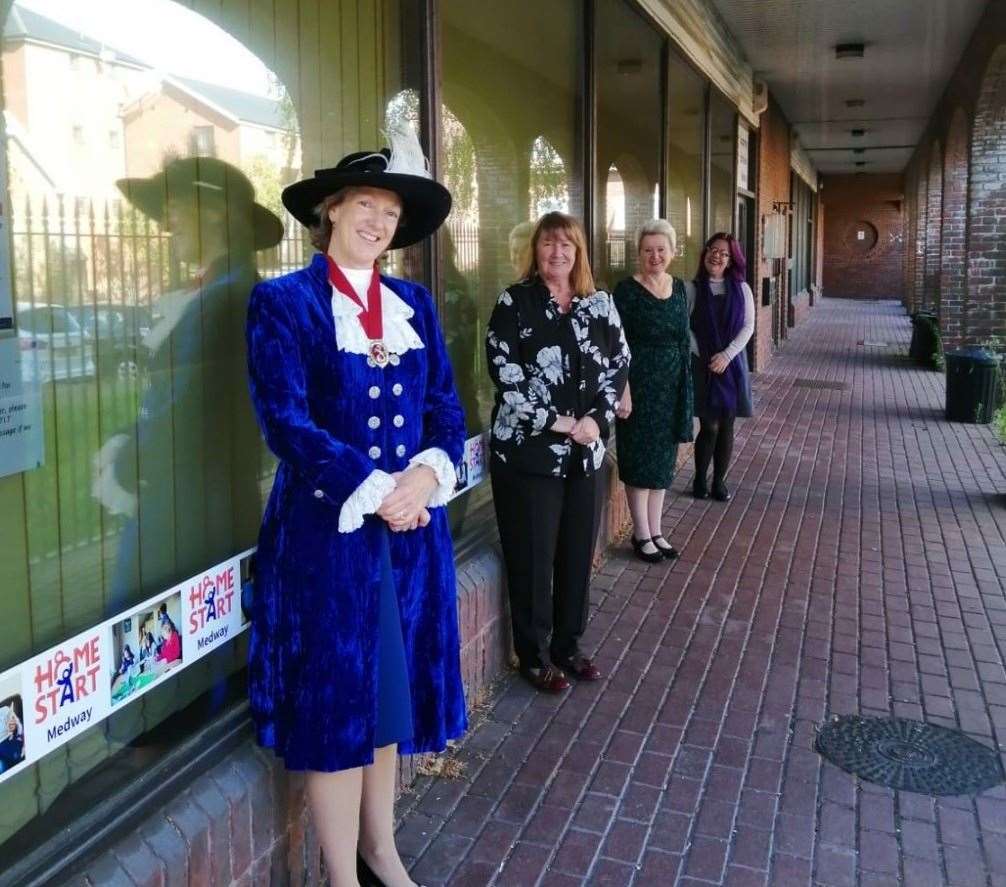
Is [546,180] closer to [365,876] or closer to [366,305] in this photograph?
[366,305]

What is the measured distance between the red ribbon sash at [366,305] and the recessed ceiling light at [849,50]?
9742 mm

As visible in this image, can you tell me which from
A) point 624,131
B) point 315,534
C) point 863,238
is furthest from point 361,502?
point 863,238

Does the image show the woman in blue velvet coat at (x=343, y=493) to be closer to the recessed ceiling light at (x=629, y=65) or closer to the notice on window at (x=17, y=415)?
the notice on window at (x=17, y=415)

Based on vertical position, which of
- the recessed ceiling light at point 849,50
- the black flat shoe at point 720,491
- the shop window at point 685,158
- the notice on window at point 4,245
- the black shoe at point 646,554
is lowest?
the black shoe at point 646,554

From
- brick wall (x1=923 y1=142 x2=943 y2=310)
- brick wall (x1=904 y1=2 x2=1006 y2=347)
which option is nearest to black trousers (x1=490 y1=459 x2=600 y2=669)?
brick wall (x1=904 y1=2 x2=1006 y2=347)

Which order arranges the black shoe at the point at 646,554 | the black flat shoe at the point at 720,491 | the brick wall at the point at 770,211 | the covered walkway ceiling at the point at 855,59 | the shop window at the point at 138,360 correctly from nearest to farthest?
the shop window at the point at 138,360 → the black shoe at the point at 646,554 → the black flat shoe at the point at 720,491 → the covered walkway ceiling at the point at 855,59 → the brick wall at the point at 770,211

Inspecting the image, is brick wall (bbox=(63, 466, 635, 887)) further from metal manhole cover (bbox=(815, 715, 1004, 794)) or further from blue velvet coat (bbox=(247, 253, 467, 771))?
metal manhole cover (bbox=(815, 715, 1004, 794))

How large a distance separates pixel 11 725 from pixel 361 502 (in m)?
0.77

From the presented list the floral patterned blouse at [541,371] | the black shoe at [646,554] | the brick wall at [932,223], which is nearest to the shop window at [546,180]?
the floral patterned blouse at [541,371]

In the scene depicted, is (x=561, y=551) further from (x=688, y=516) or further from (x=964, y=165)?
(x=964, y=165)

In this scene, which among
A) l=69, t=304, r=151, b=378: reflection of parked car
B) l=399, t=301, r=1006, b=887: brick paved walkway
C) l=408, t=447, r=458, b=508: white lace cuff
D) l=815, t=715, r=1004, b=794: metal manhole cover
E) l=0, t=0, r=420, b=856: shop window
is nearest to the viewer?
l=0, t=0, r=420, b=856: shop window

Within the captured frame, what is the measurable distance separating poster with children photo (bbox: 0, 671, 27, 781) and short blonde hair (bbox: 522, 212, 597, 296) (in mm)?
2455

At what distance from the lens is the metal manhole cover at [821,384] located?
497 inches

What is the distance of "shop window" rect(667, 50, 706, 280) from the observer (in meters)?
7.85
